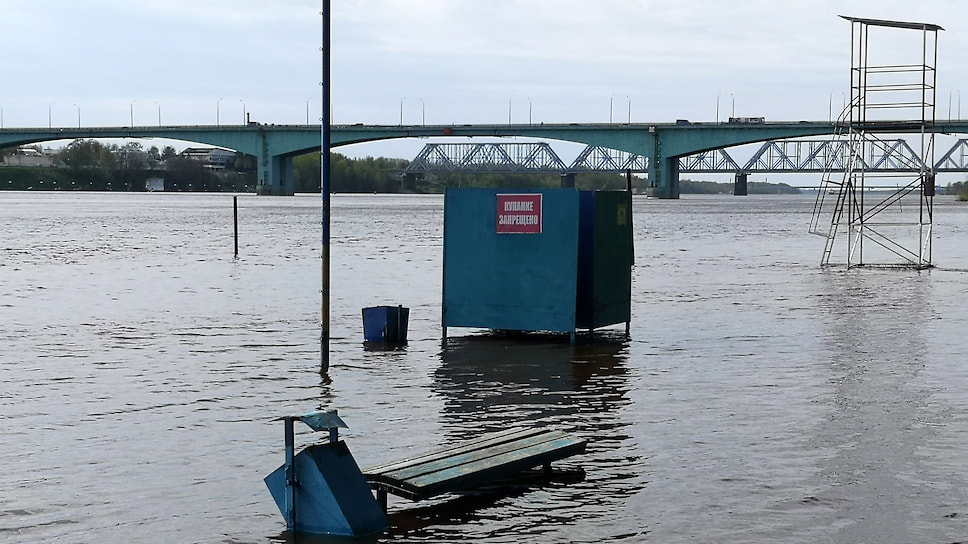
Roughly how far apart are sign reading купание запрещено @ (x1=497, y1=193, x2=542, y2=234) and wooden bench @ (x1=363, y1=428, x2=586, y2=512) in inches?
279

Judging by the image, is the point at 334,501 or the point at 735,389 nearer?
the point at 334,501

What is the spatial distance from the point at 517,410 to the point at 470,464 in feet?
11.1

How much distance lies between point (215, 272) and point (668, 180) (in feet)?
370

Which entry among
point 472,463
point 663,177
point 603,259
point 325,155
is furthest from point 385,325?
point 663,177

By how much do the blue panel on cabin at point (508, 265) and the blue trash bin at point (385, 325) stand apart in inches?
26.3

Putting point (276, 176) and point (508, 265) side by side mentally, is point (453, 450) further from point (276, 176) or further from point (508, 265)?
point (276, 176)

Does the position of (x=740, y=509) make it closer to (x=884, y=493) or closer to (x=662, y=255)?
(x=884, y=493)

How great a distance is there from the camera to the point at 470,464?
352 inches

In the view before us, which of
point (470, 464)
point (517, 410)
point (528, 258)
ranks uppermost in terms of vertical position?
point (528, 258)

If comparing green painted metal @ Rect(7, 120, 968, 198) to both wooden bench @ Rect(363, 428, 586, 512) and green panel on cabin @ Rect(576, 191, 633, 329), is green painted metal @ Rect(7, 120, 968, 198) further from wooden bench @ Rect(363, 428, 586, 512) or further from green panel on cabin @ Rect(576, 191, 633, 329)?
wooden bench @ Rect(363, 428, 586, 512)

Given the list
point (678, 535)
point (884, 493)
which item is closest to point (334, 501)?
point (678, 535)

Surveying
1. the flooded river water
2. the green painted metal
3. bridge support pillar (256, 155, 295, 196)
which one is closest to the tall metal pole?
the flooded river water

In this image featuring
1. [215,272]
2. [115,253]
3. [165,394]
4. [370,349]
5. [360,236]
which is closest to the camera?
[165,394]

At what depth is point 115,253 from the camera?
133ft
